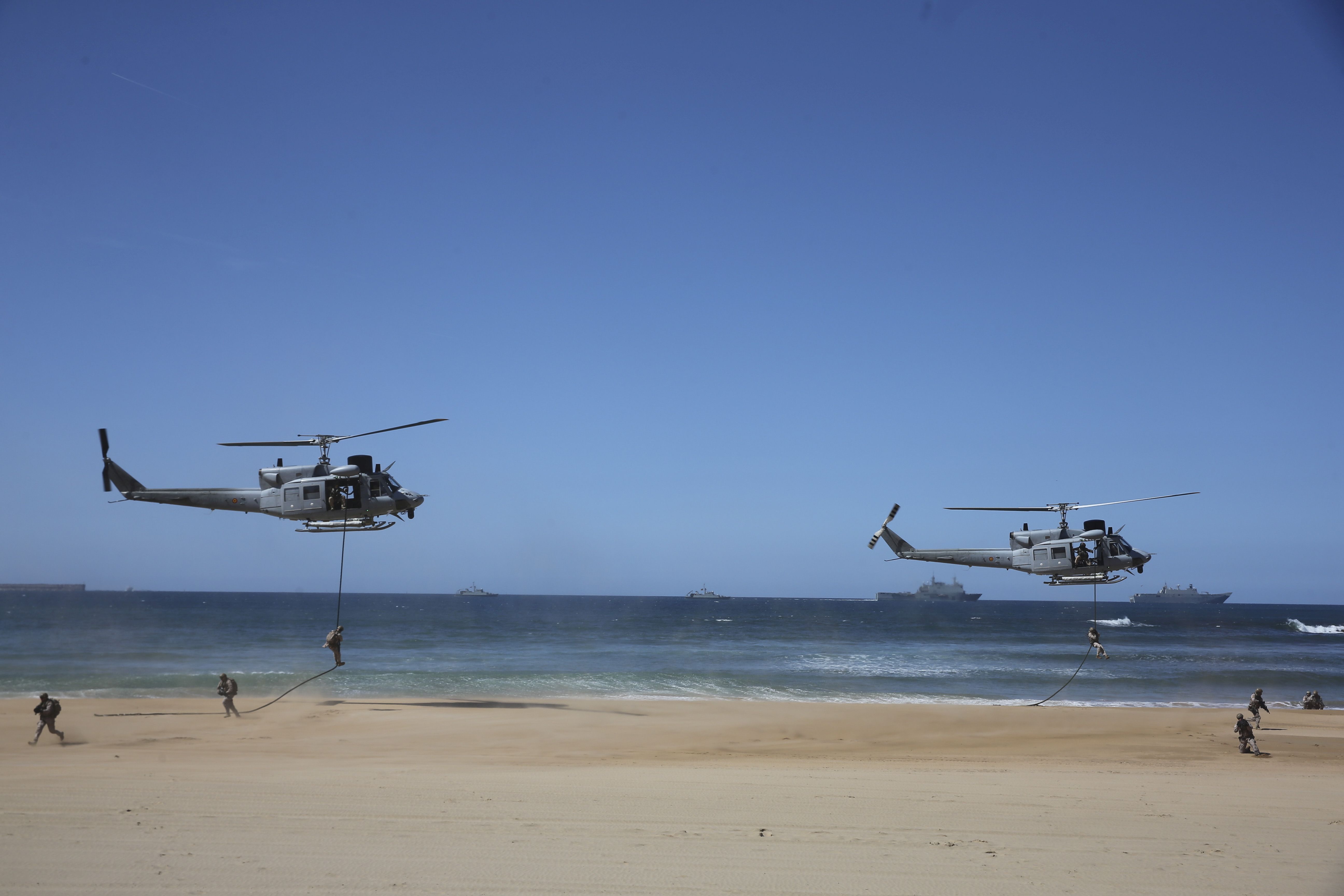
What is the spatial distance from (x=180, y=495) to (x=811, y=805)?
51.4ft

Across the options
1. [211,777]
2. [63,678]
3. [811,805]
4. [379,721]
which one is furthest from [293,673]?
[811,805]

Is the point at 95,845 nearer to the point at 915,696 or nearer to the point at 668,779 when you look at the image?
the point at 668,779

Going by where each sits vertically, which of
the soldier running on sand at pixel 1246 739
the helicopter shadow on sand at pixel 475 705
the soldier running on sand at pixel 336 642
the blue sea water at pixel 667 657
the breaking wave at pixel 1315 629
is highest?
the soldier running on sand at pixel 336 642

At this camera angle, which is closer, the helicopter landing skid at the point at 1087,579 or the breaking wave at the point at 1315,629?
the helicopter landing skid at the point at 1087,579

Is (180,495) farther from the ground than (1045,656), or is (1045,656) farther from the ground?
(180,495)

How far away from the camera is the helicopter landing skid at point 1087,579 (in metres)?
22.0

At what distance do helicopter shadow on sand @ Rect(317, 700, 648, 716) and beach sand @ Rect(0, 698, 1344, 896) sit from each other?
3103mm

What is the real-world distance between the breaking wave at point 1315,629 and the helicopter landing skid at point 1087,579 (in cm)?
7979

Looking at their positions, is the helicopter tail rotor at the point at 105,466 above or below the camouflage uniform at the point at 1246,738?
above

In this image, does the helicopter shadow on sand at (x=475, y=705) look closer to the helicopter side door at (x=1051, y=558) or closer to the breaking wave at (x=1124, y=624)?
the helicopter side door at (x=1051, y=558)

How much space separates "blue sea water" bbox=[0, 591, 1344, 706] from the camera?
95.7 feet

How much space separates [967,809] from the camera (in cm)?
1085

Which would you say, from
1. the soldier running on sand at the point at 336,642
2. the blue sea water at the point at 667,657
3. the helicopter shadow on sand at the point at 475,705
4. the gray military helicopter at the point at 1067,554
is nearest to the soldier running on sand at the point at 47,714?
the soldier running on sand at the point at 336,642

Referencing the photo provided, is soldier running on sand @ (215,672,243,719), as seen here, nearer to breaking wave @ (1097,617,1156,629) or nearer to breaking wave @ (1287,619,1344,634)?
breaking wave @ (1097,617,1156,629)
